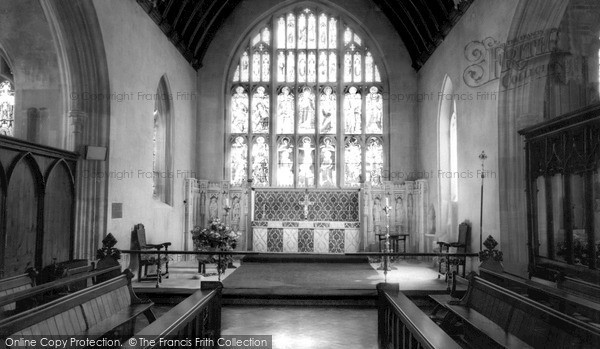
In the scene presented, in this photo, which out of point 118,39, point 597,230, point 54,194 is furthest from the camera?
point 118,39

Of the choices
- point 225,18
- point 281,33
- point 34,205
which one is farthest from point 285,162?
point 34,205

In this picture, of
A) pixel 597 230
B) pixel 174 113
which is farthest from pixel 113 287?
pixel 174 113

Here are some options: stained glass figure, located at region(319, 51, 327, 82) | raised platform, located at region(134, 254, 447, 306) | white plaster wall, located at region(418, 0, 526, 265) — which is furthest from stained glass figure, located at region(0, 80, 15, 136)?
white plaster wall, located at region(418, 0, 526, 265)

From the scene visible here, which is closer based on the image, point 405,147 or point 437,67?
point 437,67

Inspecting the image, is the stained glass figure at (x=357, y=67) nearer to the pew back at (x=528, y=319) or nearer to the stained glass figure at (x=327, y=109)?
the stained glass figure at (x=327, y=109)

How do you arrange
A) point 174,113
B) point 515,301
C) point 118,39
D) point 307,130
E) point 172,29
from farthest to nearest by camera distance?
point 307,130 → point 174,113 → point 172,29 → point 118,39 → point 515,301

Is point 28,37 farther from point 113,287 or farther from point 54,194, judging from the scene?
point 113,287

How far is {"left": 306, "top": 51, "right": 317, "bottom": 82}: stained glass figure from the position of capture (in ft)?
42.8

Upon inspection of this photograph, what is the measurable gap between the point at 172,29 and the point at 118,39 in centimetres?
258

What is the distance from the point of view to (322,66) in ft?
42.9

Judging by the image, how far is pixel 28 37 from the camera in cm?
702

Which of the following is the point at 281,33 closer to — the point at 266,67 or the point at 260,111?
the point at 266,67

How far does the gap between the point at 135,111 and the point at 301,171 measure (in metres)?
5.26

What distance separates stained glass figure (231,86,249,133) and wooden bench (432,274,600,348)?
8996 mm
